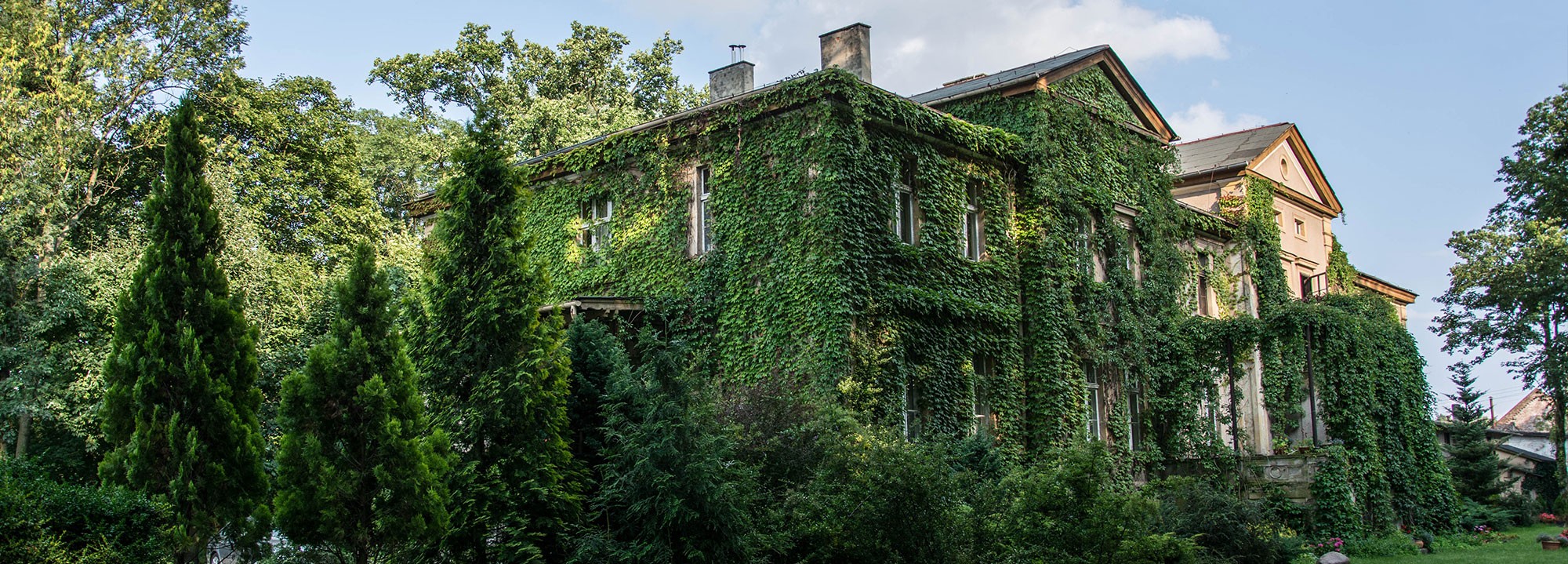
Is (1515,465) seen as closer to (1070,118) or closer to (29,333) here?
(1070,118)

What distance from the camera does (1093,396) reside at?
68.8ft

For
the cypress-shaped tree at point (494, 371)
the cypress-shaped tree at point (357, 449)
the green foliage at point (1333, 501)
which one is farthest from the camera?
the green foliage at point (1333, 501)

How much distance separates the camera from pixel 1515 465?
121 feet

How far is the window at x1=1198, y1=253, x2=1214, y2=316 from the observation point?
87.4 feet

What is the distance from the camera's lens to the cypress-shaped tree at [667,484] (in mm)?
10758

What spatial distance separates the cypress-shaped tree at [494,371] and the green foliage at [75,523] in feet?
8.97

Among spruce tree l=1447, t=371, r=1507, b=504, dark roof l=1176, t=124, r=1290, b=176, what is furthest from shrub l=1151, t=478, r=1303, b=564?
spruce tree l=1447, t=371, r=1507, b=504

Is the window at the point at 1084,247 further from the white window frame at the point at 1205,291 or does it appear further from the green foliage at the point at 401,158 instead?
the green foliage at the point at 401,158

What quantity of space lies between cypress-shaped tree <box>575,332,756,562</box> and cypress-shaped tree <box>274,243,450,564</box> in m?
1.74

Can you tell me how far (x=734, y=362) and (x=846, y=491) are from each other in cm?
593

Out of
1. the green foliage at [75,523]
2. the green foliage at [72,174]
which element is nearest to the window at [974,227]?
the green foliage at [75,523]

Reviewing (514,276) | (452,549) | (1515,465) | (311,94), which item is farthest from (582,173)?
(1515,465)

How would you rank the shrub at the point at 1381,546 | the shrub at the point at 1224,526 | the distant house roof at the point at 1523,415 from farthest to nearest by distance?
the distant house roof at the point at 1523,415, the shrub at the point at 1381,546, the shrub at the point at 1224,526

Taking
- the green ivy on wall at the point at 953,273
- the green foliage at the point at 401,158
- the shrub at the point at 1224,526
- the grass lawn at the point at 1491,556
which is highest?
the green foliage at the point at 401,158
